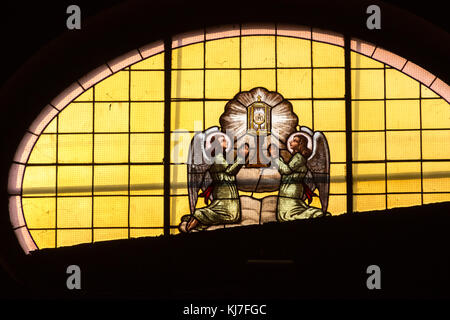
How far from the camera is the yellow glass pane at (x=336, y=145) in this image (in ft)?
23.9

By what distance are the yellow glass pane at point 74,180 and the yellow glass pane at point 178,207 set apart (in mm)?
899

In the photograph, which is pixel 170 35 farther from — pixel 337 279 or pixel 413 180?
pixel 337 279

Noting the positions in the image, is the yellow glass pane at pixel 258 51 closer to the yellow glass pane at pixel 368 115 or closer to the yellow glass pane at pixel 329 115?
the yellow glass pane at pixel 329 115

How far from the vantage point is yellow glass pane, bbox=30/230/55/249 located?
7270 millimetres

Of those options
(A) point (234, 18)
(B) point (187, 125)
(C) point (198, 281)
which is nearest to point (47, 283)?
(C) point (198, 281)

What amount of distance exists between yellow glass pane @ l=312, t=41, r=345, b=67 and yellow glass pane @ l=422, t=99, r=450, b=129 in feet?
3.33

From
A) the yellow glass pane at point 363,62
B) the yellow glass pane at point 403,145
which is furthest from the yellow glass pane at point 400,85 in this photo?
the yellow glass pane at point 403,145

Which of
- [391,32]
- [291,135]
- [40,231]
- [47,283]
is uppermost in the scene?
[391,32]

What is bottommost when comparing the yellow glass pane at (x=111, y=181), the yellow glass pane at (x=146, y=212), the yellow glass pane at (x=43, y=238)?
the yellow glass pane at (x=43, y=238)

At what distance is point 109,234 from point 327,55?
305 centimetres

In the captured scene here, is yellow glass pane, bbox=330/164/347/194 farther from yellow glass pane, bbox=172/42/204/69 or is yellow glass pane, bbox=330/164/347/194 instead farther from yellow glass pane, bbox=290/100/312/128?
yellow glass pane, bbox=172/42/204/69

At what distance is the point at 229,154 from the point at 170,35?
4.90 ft

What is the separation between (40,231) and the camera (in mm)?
7273

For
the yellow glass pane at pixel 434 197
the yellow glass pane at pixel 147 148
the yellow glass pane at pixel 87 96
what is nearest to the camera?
the yellow glass pane at pixel 434 197
